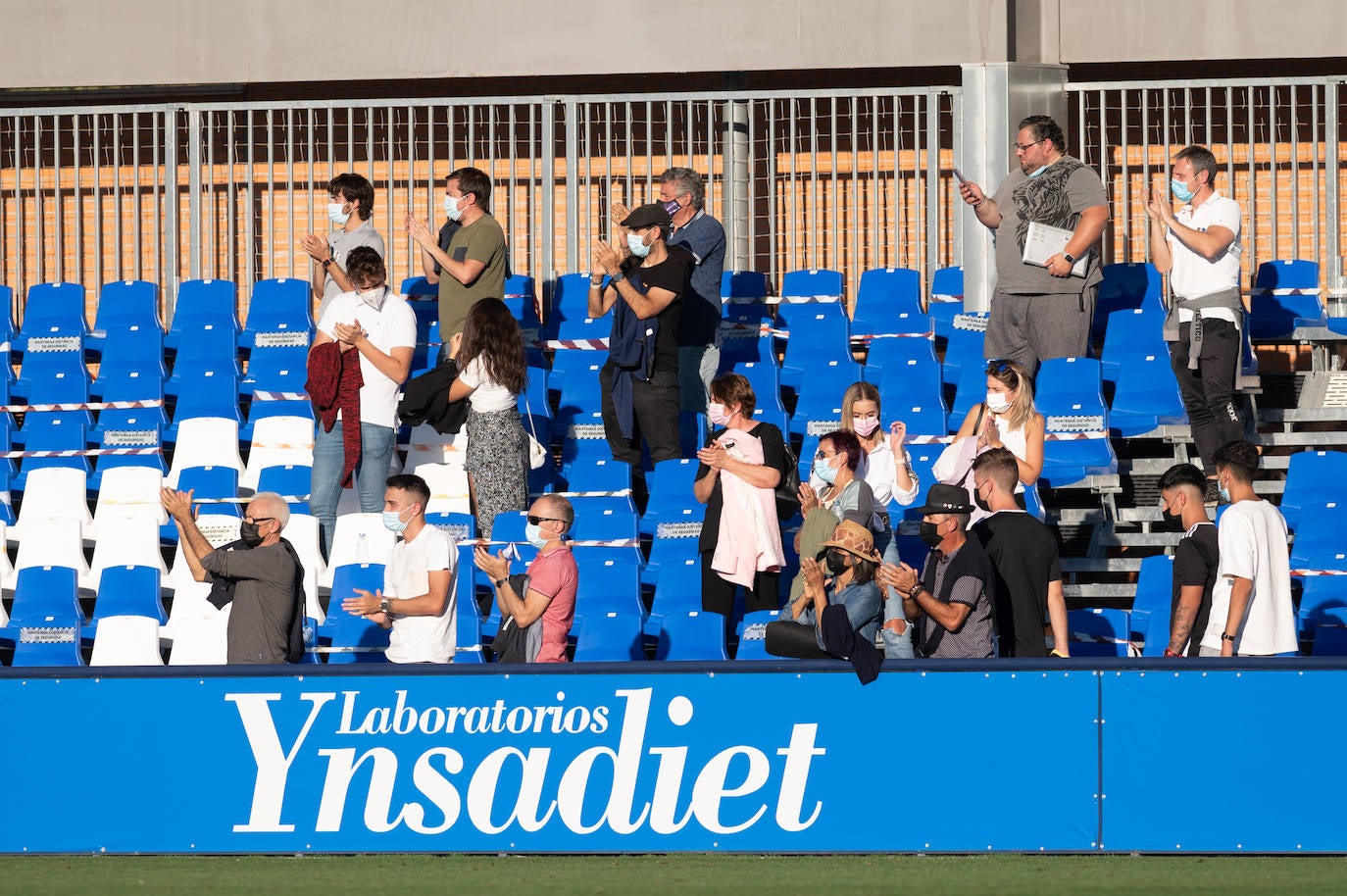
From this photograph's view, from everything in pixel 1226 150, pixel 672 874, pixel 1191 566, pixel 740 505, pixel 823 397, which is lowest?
pixel 672 874

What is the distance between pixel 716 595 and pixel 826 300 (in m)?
4.28

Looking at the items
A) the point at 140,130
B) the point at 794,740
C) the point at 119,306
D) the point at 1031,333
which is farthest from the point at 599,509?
the point at 140,130

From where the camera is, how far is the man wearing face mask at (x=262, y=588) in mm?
9578

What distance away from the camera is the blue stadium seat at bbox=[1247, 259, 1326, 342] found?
546 inches

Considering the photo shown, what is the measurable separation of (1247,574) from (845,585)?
186 cm

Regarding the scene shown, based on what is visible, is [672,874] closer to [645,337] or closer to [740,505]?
[740,505]

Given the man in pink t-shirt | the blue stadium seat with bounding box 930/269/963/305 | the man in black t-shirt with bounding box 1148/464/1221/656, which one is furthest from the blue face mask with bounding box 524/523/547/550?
the blue stadium seat with bounding box 930/269/963/305

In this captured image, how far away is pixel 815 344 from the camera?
14078 mm

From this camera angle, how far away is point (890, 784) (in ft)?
27.6

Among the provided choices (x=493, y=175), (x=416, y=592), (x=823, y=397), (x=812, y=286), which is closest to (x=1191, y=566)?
(x=416, y=592)

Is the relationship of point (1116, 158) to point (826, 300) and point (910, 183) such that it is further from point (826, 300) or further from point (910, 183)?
point (826, 300)

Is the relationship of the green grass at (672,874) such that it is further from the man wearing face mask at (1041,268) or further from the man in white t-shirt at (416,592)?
the man wearing face mask at (1041,268)

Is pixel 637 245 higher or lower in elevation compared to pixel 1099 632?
higher

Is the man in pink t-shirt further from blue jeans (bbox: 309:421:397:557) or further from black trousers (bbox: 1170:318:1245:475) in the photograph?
black trousers (bbox: 1170:318:1245:475)
